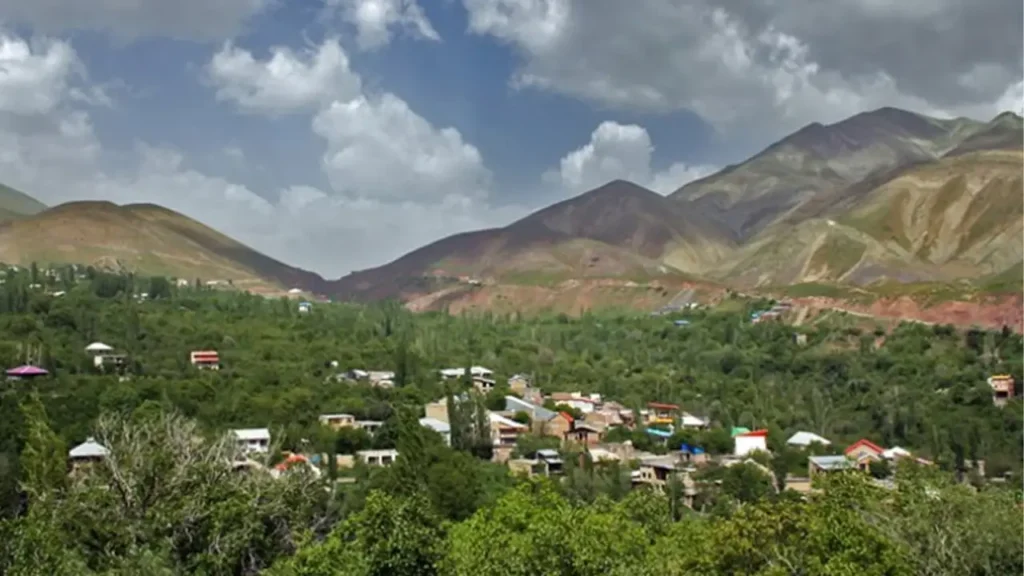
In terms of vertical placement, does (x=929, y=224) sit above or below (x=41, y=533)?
above

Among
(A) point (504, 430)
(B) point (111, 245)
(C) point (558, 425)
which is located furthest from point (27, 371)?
(B) point (111, 245)

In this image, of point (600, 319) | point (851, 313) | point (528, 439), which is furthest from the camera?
point (600, 319)

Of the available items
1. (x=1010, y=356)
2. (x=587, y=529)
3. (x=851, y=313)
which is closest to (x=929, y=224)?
(x=851, y=313)

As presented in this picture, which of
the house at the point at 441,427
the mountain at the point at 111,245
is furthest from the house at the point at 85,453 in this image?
the mountain at the point at 111,245

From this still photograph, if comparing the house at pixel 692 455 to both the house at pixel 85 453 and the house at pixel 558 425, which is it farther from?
the house at pixel 85 453

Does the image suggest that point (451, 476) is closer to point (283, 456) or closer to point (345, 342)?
point (283, 456)
